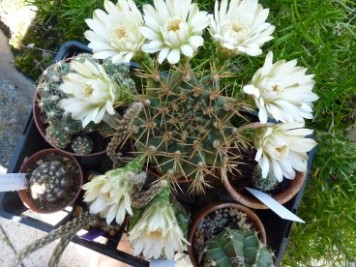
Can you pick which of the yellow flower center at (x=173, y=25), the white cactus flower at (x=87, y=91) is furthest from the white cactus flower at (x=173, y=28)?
the white cactus flower at (x=87, y=91)

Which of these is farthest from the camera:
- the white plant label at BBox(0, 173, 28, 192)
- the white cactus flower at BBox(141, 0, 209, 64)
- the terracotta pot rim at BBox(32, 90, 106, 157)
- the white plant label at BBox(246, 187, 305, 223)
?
the terracotta pot rim at BBox(32, 90, 106, 157)

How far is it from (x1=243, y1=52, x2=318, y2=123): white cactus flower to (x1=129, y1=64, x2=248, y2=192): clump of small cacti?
0.31ft

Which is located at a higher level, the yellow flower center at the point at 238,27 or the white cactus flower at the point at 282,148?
the yellow flower center at the point at 238,27

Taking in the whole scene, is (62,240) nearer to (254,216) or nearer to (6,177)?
(6,177)

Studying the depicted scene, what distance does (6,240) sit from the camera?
1.71 m

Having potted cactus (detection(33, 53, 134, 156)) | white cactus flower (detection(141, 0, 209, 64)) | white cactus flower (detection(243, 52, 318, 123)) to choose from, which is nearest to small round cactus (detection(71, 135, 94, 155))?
potted cactus (detection(33, 53, 134, 156))

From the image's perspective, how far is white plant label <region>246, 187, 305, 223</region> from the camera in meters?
1.02

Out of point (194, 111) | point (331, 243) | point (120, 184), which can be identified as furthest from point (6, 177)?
point (331, 243)

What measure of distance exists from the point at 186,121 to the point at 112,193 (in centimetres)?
22

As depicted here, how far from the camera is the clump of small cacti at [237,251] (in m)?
1.04

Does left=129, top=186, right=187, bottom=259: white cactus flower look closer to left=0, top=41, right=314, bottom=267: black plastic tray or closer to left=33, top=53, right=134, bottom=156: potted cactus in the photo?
left=33, top=53, right=134, bottom=156: potted cactus

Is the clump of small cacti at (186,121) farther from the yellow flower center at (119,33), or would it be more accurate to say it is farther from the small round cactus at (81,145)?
the small round cactus at (81,145)

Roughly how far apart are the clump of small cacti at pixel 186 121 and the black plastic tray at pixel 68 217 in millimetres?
359

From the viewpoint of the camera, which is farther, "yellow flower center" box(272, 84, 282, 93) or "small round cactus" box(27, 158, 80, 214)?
"small round cactus" box(27, 158, 80, 214)
